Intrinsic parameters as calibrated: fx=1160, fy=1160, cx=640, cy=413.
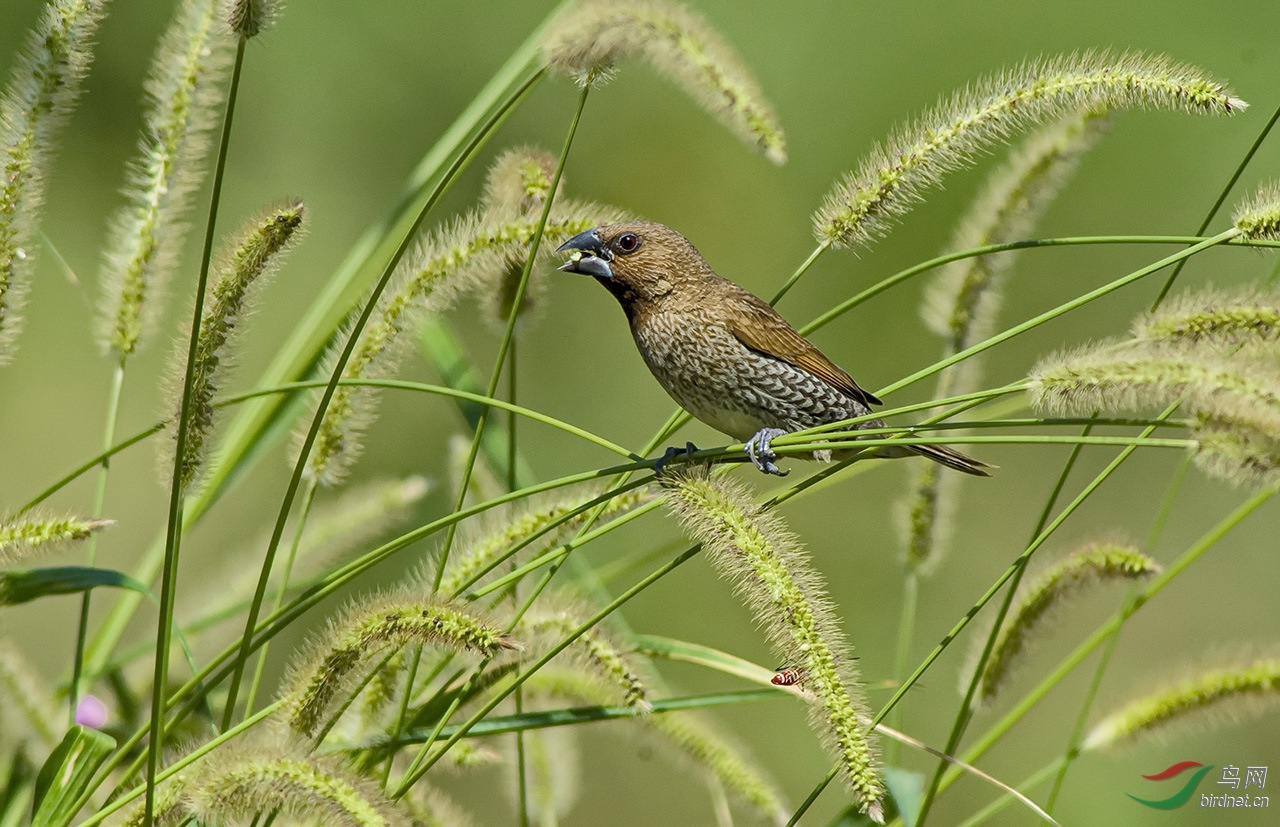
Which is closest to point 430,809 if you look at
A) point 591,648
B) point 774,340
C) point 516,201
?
point 591,648

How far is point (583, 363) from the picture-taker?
754cm

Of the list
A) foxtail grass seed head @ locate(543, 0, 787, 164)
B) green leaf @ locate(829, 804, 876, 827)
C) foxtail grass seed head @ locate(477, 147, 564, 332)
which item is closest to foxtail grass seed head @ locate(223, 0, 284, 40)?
foxtail grass seed head @ locate(543, 0, 787, 164)

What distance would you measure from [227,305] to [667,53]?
86cm

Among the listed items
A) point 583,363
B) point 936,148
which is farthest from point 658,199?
point 936,148

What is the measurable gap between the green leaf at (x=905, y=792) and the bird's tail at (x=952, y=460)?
0.68 metres

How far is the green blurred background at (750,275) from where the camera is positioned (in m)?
6.37

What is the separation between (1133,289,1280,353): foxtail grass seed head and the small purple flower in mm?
1879

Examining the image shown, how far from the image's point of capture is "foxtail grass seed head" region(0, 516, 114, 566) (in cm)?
168

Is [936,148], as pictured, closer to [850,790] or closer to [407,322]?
[407,322]

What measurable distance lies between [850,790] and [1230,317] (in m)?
0.89

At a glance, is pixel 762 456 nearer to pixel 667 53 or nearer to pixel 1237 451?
pixel 667 53

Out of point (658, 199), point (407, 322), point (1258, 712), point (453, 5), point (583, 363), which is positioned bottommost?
point (1258, 712)

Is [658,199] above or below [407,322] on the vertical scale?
above

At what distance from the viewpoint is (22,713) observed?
1991 millimetres
